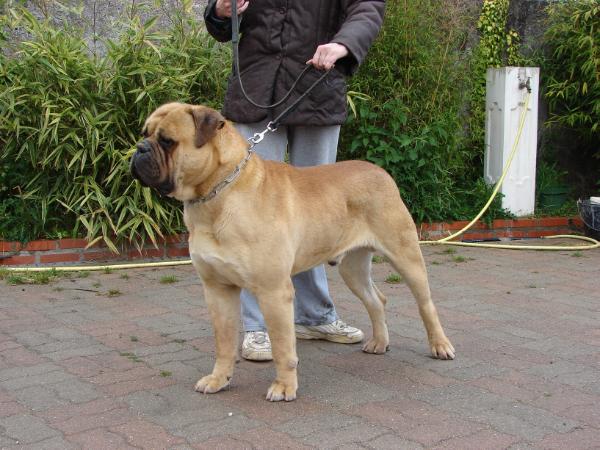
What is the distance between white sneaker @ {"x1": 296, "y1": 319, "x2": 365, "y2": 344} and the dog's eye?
5.70ft

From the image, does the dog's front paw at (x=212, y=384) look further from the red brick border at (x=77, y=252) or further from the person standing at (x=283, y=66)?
the red brick border at (x=77, y=252)

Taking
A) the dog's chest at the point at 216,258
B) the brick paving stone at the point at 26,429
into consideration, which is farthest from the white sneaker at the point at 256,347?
the brick paving stone at the point at 26,429

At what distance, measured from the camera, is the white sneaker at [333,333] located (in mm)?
4504

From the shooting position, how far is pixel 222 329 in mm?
3680

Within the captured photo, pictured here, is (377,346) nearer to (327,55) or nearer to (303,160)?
(303,160)

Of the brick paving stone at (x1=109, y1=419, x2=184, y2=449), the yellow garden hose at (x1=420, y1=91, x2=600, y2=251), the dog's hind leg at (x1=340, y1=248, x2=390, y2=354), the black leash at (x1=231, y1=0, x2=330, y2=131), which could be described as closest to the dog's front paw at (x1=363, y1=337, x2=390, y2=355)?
the dog's hind leg at (x1=340, y1=248, x2=390, y2=354)

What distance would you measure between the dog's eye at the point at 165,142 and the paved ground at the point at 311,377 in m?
1.21

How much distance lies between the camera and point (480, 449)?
3.02 metres

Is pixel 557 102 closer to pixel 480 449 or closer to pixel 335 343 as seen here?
pixel 335 343

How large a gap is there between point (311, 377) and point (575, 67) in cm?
614

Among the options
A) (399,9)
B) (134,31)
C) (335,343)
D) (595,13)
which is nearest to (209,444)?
(335,343)

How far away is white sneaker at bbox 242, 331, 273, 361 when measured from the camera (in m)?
4.15

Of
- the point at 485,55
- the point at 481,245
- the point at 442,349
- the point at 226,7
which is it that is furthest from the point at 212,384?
the point at 485,55

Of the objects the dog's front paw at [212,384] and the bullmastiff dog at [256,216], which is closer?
the bullmastiff dog at [256,216]
